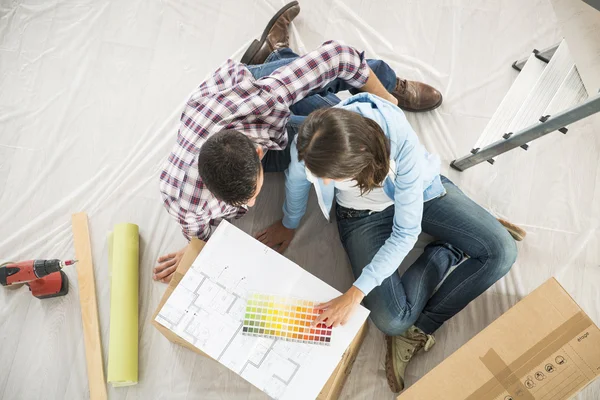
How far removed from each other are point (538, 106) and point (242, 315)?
969 millimetres

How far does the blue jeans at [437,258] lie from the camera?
120 centimetres

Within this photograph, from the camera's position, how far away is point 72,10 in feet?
5.37

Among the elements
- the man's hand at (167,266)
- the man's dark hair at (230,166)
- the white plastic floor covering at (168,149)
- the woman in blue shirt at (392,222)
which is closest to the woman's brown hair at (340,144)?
the woman in blue shirt at (392,222)

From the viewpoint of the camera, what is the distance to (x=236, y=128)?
1.07 m

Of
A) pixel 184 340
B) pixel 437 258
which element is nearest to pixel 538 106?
pixel 437 258

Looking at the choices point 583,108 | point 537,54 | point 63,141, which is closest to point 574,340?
point 583,108

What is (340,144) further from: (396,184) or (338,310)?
(338,310)

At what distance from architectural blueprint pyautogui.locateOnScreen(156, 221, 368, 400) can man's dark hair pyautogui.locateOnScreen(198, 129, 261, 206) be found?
0.22 m

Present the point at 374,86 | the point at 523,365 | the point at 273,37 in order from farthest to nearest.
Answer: the point at 273,37
the point at 374,86
the point at 523,365

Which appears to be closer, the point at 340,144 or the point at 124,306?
the point at 340,144

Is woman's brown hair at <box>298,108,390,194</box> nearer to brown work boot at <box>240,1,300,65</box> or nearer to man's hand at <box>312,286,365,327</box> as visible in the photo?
man's hand at <box>312,286,365,327</box>

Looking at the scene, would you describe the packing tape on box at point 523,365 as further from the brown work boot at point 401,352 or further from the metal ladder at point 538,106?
the metal ladder at point 538,106

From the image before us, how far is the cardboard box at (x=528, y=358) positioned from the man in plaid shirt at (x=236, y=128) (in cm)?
64

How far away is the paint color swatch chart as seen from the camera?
106 cm
